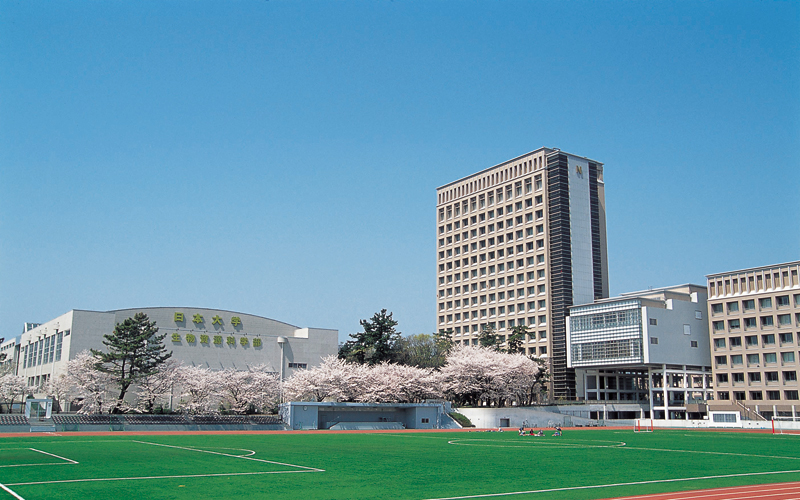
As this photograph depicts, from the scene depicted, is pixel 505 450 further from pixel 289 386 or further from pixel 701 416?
pixel 701 416

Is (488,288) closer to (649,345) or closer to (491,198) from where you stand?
(491,198)

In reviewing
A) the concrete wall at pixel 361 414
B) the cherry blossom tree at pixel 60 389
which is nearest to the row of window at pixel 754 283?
the concrete wall at pixel 361 414

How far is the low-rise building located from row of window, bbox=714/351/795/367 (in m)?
4.18

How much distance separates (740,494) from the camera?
19.2 metres

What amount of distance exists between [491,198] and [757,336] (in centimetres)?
5084

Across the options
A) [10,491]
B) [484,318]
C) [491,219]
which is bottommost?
[10,491]

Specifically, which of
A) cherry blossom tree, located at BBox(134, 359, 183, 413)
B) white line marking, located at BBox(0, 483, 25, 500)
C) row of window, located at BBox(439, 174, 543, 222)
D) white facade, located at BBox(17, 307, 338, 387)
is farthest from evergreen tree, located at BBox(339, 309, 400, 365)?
white line marking, located at BBox(0, 483, 25, 500)

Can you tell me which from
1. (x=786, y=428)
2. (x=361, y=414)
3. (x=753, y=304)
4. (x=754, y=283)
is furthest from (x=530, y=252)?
(x=361, y=414)

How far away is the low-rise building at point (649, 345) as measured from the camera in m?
92.8

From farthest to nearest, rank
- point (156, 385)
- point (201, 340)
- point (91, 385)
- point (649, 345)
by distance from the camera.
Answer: point (649, 345)
point (201, 340)
point (156, 385)
point (91, 385)

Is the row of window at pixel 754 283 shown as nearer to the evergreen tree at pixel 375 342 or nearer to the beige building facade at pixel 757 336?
the beige building facade at pixel 757 336

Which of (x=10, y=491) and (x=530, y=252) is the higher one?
(x=530, y=252)

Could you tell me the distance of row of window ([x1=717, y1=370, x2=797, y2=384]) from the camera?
85.6 metres

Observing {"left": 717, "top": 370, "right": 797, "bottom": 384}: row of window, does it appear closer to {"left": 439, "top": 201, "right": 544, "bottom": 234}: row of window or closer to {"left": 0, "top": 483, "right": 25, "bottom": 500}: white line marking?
{"left": 439, "top": 201, "right": 544, "bottom": 234}: row of window
